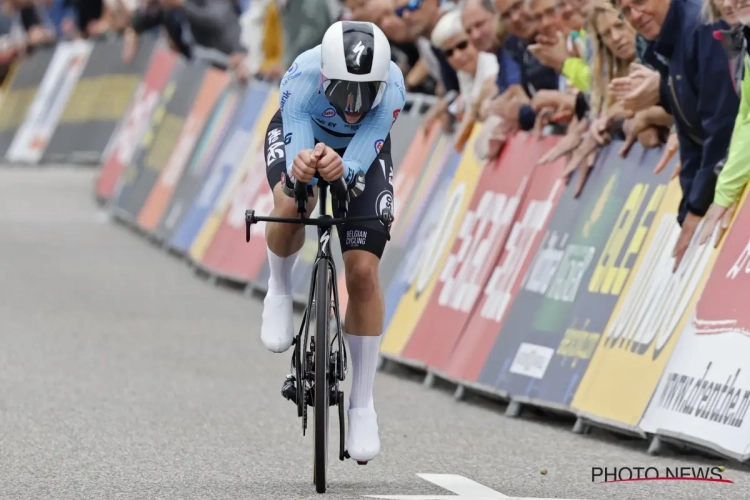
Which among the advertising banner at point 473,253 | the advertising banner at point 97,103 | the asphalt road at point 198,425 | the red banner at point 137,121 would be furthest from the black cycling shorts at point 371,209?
the advertising banner at point 97,103

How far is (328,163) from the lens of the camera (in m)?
7.82

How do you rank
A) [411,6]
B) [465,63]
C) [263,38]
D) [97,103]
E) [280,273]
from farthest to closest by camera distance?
[97,103]
[263,38]
[411,6]
[465,63]
[280,273]

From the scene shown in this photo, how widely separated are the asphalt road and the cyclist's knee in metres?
0.83

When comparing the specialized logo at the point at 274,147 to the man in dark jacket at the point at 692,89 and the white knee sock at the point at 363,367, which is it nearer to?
the white knee sock at the point at 363,367

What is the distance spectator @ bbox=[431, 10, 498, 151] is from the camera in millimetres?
12695

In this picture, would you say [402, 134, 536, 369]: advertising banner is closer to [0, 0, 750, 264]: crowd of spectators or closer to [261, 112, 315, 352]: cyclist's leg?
[0, 0, 750, 264]: crowd of spectators

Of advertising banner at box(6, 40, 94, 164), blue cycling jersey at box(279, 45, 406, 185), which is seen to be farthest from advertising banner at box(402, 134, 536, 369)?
advertising banner at box(6, 40, 94, 164)

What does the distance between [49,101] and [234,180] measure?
12.0 m

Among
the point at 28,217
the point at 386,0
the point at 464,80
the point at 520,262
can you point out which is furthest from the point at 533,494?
the point at 28,217

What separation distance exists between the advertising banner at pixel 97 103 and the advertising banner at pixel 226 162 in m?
6.97

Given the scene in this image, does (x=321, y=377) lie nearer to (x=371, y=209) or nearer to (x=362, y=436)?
(x=362, y=436)

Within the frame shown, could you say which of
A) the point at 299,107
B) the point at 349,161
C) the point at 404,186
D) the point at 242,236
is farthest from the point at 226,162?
the point at 349,161

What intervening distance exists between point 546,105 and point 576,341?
1915 mm

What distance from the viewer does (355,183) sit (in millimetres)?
8055
